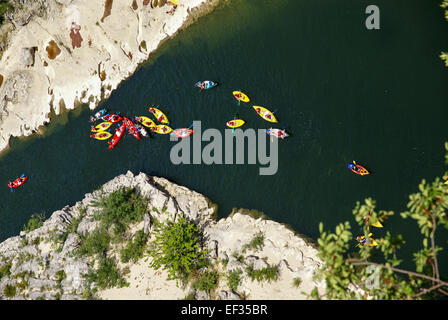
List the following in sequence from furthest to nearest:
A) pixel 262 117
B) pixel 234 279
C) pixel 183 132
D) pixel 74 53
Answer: pixel 74 53 < pixel 183 132 < pixel 262 117 < pixel 234 279

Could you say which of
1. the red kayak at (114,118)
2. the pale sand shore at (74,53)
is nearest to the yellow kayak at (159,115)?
the red kayak at (114,118)

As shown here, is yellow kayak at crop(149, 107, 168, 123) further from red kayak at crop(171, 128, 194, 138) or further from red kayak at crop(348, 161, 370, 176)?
red kayak at crop(348, 161, 370, 176)

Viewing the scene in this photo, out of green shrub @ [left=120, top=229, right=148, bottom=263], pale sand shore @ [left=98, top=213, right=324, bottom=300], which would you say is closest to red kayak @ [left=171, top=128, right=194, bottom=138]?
pale sand shore @ [left=98, top=213, right=324, bottom=300]

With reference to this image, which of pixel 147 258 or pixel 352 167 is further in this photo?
pixel 352 167

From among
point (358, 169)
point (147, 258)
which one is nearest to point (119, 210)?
point (147, 258)

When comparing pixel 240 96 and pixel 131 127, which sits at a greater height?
pixel 240 96

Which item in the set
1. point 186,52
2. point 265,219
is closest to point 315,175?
point 265,219

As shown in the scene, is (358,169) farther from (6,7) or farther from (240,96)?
(6,7)
